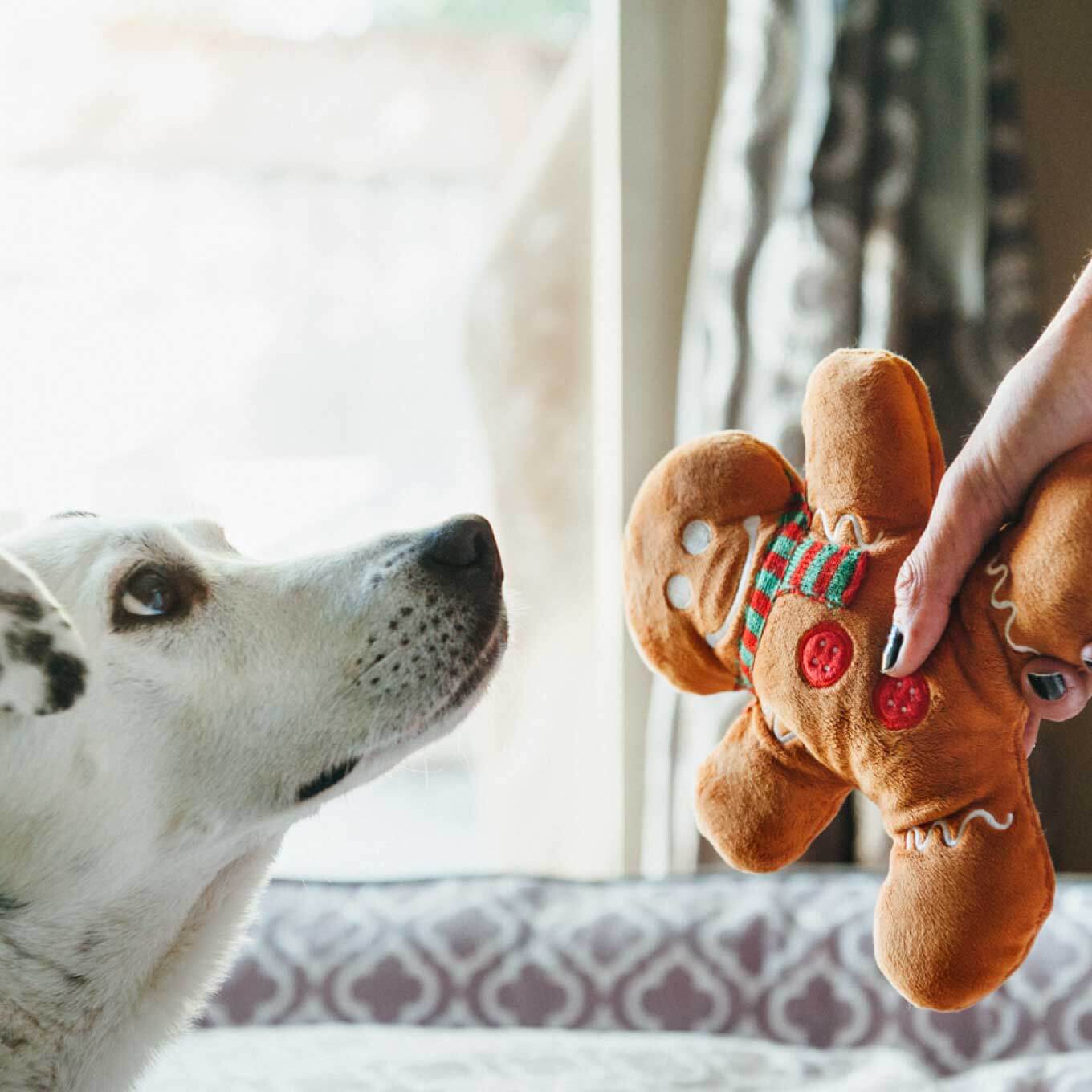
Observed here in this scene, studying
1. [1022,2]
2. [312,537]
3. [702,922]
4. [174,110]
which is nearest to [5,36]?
[174,110]

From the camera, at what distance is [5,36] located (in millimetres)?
2732

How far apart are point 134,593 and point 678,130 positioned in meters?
1.65

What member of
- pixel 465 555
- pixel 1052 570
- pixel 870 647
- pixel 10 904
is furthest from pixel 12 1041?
pixel 1052 570

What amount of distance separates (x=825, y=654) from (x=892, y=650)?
1.9 inches

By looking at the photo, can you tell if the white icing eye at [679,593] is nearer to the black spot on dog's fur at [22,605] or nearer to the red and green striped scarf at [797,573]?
the red and green striped scarf at [797,573]

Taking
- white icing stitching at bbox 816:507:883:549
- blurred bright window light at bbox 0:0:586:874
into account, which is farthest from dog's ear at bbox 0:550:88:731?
blurred bright window light at bbox 0:0:586:874

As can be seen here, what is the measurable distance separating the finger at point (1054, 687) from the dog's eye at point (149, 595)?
677 millimetres

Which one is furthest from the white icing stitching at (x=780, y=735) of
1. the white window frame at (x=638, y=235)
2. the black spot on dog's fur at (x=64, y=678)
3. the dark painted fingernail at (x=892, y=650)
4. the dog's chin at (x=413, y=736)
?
the white window frame at (x=638, y=235)

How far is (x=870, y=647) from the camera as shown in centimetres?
76

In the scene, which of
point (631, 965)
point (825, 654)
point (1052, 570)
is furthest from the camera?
point (631, 965)

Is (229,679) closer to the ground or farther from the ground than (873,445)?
closer to the ground

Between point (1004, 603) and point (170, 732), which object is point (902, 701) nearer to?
point (1004, 603)

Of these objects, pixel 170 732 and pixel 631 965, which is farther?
pixel 631 965

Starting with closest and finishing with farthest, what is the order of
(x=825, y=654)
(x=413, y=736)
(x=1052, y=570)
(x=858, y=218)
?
(x=1052, y=570) < (x=825, y=654) < (x=413, y=736) < (x=858, y=218)
